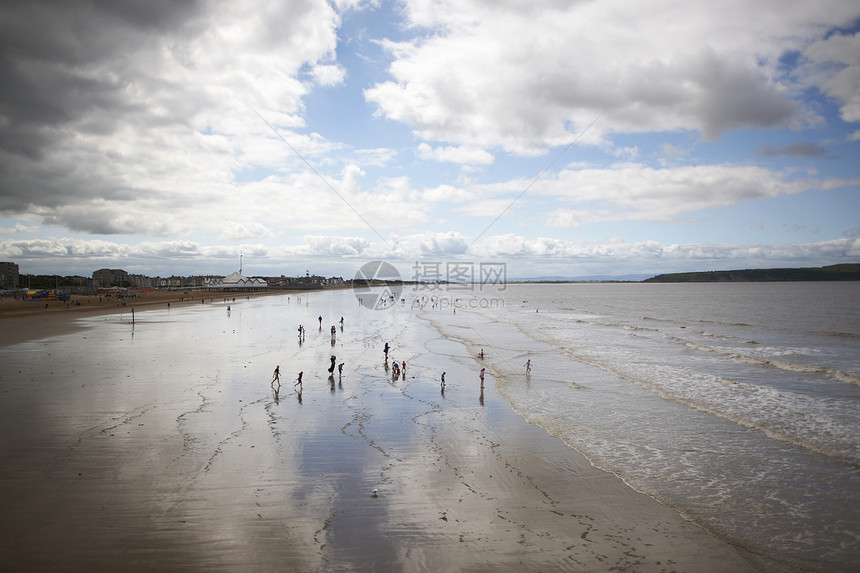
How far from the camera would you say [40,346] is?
28.8 m

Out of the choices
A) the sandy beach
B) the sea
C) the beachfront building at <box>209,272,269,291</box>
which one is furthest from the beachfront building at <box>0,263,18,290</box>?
the sea

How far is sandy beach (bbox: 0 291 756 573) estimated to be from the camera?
25.1ft

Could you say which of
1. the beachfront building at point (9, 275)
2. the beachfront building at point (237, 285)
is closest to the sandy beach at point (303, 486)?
the beachfront building at point (237, 285)

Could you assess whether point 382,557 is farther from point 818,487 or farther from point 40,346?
point 40,346

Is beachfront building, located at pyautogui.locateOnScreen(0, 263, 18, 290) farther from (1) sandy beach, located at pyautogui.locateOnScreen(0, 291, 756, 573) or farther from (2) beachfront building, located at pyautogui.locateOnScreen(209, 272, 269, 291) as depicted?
(1) sandy beach, located at pyautogui.locateOnScreen(0, 291, 756, 573)

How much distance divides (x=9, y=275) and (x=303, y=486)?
24134 cm

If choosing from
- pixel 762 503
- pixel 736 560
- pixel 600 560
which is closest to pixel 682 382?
pixel 762 503

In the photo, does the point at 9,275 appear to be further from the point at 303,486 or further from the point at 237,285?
the point at 303,486

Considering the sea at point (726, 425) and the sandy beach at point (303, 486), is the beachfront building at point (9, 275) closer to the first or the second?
the sandy beach at point (303, 486)

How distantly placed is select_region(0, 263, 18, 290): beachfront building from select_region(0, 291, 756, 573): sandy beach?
209144mm

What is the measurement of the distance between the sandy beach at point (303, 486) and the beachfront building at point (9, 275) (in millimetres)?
209144

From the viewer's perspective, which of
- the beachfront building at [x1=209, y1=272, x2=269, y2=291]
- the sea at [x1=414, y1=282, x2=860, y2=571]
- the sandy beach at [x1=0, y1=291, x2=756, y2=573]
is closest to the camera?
the sandy beach at [x1=0, y1=291, x2=756, y2=573]

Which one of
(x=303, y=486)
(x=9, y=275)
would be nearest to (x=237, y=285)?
(x=9, y=275)

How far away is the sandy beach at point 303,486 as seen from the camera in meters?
7.64
